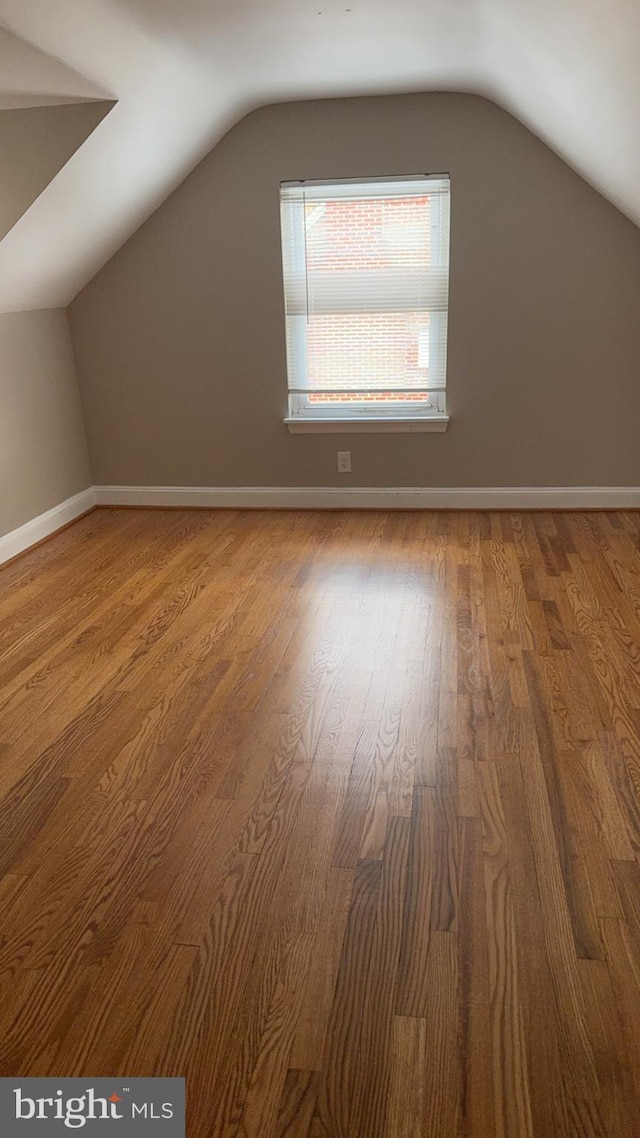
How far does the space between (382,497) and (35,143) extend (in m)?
2.49

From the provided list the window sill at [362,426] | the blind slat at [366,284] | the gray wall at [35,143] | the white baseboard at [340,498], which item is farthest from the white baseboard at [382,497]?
the gray wall at [35,143]

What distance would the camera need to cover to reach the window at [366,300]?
429 centimetres

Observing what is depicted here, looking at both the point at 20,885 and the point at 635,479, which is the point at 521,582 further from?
the point at 20,885

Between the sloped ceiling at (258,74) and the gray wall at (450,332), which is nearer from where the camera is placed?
the sloped ceiling at (258,74)

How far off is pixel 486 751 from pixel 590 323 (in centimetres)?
283

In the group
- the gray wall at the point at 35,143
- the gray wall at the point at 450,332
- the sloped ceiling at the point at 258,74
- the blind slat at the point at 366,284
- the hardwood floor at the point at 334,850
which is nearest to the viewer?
the hardwood floor at the point at 334,850

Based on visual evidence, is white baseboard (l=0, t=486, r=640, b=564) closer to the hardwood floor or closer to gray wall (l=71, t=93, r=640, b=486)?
gray wall (l=71, t=93, r=640, b=486)

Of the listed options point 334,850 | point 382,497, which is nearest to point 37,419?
point 382,497

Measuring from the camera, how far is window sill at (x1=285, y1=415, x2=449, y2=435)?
453 centimetres

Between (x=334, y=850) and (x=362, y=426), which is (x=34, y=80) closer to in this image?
(x=362, y=426)

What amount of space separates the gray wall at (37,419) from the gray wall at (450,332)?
14cm

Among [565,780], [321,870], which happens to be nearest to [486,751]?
[565,780]

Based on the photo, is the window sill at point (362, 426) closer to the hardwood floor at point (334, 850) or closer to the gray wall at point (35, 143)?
the hardwood floor at point (334, 850)

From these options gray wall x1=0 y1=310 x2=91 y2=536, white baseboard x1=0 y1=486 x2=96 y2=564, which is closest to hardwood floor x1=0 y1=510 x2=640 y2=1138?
white baseboard x1=0 y1=486 x2=96 y2=564
